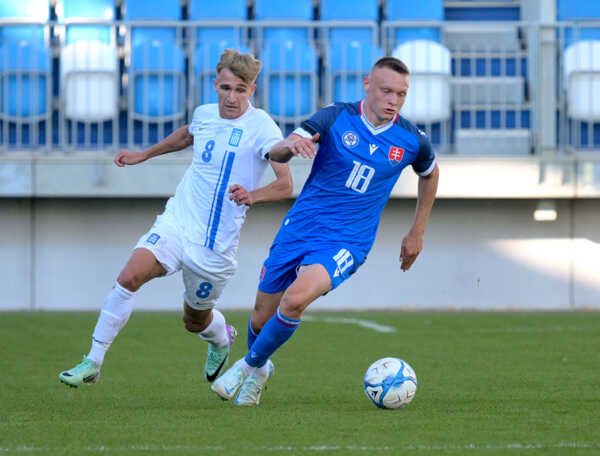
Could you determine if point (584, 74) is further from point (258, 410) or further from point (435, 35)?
point (258, 410)

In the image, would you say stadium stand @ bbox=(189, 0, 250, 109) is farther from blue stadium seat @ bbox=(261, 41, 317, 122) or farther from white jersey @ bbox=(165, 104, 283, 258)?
white jersey @ bbox=(165, 104, 283, 258)

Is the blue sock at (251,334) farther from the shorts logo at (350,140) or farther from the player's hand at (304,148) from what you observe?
the player's hand at (304,148)

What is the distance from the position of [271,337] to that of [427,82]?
7905 millimetres

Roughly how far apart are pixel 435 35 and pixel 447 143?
1457mm

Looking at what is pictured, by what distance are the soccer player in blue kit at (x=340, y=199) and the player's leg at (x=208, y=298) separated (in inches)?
17.7

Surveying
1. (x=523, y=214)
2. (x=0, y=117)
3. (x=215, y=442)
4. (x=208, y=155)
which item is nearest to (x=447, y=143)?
(x=523, y=214)

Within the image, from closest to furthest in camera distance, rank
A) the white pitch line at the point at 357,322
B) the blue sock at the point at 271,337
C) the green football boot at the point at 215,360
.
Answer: the blue sock at the point at 271,337
the green football boot at the point at 215,360
the white pitch line at the point at 357,322

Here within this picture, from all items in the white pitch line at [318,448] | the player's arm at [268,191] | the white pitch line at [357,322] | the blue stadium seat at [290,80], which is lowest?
the white pitch line at [357,322]

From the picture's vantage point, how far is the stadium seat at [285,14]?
13.9m

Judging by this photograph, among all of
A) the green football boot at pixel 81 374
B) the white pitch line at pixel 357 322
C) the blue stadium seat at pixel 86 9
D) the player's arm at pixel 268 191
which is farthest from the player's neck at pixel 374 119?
the blue stadium seat at pixel 86 9

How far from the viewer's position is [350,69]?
1338 cm

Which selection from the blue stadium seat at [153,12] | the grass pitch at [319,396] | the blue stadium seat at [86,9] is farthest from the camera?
the blue stadium seat at [86,9]

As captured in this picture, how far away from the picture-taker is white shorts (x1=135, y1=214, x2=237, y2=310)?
6.11m

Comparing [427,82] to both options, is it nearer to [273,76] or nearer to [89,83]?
[273,76]
